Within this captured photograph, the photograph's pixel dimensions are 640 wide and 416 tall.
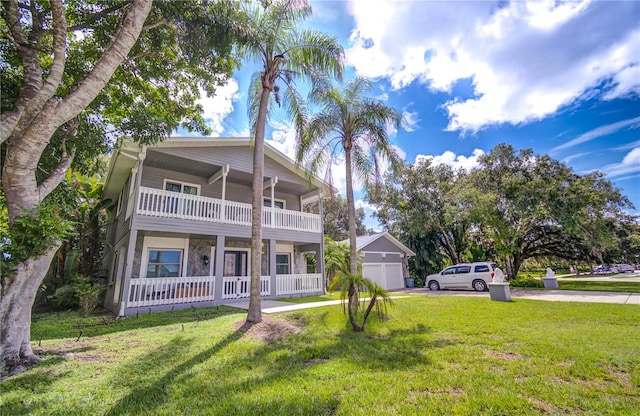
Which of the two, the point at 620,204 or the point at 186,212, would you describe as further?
the point at 620,204

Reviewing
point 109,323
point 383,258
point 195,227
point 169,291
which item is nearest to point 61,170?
point 109,323

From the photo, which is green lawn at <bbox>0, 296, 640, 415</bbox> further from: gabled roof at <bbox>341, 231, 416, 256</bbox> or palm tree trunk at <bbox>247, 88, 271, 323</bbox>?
gabled roof at <bbox>341, 231, 416, 256</bbox>

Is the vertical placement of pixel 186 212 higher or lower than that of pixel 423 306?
higher

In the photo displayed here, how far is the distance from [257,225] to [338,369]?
413cm

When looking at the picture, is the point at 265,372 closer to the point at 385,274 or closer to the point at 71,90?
the point at 71,90

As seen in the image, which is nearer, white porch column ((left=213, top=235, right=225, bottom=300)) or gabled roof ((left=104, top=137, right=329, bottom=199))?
gabled roof ((left=104, top=137, right=329, bottom=199))

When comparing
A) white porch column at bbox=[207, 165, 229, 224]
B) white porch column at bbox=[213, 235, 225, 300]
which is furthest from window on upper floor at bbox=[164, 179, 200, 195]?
white porch column at bbox=[213, 235, 225, 300]

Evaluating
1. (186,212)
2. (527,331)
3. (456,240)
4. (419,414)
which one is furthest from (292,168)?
(456,240)

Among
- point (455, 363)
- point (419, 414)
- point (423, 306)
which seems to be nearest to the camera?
point (419, 414)

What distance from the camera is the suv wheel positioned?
15.5 metres

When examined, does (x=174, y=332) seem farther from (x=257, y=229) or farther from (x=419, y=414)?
(x=419, y=414)

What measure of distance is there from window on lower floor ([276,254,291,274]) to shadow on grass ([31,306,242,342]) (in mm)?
5618

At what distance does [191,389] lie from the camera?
337 cm

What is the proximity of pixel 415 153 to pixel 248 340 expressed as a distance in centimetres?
2218
